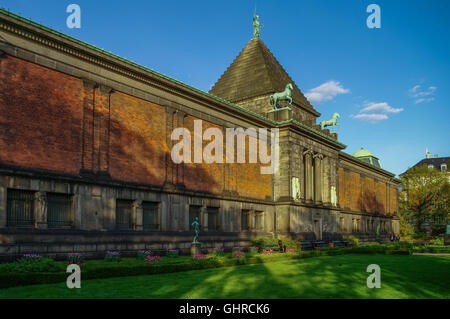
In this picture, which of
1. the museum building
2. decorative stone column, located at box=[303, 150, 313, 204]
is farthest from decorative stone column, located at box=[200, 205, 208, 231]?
decorative stone column, located at box=[303, 150, 313, 204]

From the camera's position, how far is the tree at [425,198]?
75938 mm

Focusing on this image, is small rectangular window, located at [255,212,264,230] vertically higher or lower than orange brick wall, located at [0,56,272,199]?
lower

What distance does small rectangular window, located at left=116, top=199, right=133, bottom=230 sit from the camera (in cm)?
2442

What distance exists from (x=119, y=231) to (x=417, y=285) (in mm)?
15598

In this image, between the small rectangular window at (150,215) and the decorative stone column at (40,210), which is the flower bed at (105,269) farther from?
the small rectangular window at (150,215)

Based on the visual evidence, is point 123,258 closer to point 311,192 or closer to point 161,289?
point 161,289

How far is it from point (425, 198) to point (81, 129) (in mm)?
70744

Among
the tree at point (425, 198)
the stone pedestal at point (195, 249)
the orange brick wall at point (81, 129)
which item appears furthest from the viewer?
the tree at point (425, 198)

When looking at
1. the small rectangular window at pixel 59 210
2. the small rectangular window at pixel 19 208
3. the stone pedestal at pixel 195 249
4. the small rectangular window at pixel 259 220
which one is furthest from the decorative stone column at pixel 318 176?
the small rectangular window at pixel 19 208

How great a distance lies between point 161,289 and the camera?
13242 millimetres

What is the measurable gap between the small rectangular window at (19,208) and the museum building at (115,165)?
5 centimetres

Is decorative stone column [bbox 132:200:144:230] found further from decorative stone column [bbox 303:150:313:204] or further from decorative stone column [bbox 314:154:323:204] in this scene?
decorative stone column [bbox 314:154:323:204]

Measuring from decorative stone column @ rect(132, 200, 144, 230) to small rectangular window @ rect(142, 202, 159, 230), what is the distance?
0.61 metres
